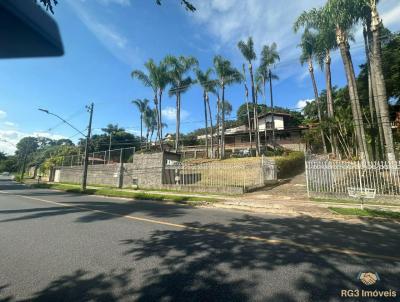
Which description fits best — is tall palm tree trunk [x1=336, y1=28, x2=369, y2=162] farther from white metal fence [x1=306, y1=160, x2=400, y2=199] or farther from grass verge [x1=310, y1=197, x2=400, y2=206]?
grass verge [x1=310, y1=197, x2=400, y2=206]

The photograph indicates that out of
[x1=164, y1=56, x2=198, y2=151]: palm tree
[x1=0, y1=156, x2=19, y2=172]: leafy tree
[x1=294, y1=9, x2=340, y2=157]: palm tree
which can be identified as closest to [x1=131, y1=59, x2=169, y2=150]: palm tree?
[x1=164, y1=56, x2=198, y2=151]: palm tree

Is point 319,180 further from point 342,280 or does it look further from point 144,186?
point 144,186

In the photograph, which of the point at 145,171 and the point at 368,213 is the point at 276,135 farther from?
the point at 368,213

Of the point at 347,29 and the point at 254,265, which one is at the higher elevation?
the point at 347,29

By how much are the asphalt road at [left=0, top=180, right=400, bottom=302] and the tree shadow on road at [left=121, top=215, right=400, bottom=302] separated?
1 cm

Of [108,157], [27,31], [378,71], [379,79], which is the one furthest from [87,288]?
[108,157]

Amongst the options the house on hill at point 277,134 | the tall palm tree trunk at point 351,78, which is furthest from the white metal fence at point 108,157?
the house on hill at point 277,134

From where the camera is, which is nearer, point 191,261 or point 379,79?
point 191,261

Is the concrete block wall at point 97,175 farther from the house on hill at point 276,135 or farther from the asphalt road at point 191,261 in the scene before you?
the asphalt road at point 191,261

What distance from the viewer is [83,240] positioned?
616cm

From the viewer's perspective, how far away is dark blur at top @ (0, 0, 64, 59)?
2.01m

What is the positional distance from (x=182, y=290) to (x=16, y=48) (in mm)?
3351

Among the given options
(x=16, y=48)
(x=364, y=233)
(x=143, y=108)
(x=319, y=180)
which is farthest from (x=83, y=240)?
(x=143, y=108)

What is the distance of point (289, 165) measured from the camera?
26391 millimetres
